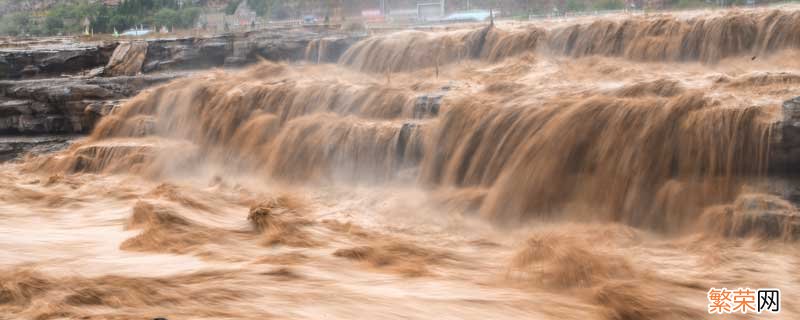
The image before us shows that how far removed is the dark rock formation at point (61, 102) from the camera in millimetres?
11578

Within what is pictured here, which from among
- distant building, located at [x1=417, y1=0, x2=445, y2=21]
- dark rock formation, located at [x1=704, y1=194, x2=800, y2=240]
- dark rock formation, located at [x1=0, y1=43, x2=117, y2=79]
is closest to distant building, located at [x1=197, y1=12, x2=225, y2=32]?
dark rock formation, located at [x1=0, y1=43, x2=117, y2=79]

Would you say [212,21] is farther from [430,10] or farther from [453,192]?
[453,192]

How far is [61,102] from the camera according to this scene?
38.2ft

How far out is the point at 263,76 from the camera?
428 inches

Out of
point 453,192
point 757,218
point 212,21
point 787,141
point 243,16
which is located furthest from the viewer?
point 243,16

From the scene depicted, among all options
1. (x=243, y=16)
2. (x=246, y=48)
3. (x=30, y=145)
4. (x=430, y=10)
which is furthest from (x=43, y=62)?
(x=430, y=10)

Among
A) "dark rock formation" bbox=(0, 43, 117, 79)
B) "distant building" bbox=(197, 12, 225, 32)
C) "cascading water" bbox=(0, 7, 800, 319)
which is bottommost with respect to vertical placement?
"cascading water" bbox=(0, 7, 800, 319)

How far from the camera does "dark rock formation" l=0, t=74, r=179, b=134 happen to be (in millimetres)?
11578

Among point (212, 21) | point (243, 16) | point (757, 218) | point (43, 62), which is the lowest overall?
point (757, 218)

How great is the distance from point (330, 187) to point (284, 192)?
44cm

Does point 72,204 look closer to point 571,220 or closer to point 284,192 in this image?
point 284,192

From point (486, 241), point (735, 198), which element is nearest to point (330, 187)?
point (486, 241)

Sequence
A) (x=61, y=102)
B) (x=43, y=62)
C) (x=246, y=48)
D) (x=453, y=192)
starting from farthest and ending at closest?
(x=43, y=62) → (x=246, y=48) → (x=61, y=102) → (x=453, y=192)

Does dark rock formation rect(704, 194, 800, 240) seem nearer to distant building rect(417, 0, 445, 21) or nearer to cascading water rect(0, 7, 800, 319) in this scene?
cascading water rect(0, 7, 800, 319)
